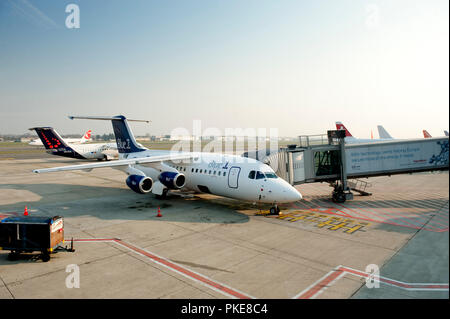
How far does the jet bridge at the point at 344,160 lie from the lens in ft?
68.3

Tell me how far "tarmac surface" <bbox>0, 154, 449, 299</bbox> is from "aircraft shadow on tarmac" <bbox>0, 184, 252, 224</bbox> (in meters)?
0.08

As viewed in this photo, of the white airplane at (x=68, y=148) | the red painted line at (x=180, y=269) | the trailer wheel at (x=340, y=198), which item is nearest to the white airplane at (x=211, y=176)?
the red painted line at (x=180, y=269)

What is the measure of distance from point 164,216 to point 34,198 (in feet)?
43.8

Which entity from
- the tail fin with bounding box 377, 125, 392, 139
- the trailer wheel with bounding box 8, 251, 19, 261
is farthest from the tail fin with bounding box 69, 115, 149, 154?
the tail fin with bounding box 377, 125, 392, 139

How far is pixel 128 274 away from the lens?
1043cm

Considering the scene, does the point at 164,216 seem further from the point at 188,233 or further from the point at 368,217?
the point at 368,217

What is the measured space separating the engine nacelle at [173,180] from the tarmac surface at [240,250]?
155cm

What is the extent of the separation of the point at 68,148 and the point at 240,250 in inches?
1819

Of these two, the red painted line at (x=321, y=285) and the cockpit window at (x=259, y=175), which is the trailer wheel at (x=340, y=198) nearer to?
the cockpit window at (x=259, y=175)

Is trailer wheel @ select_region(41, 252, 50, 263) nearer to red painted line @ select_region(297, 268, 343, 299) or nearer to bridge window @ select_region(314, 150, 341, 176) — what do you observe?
red painted line @ select_region(297, 268, 343, 299)

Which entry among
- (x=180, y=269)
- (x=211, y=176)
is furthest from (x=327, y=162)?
(x=180, y=269)
